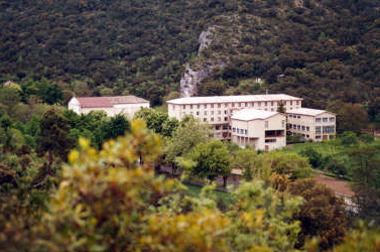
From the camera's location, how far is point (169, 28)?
6919cm

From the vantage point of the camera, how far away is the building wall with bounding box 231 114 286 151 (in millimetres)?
37312

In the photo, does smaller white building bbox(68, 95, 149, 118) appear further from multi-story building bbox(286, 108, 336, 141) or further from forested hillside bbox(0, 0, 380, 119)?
multi-story building bbox(286, 108, 336, 141)

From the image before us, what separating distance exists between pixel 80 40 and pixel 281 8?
83.4 feet

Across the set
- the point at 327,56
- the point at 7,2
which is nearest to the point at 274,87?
the point at 327,56

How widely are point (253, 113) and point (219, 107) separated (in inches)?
140

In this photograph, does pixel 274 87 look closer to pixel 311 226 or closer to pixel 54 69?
pixel 54 69

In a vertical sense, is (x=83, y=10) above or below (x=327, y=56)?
above

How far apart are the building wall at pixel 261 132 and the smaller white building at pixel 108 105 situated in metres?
10.5

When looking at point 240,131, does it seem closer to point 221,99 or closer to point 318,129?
point 221,99

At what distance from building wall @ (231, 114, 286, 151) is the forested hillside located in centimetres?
969

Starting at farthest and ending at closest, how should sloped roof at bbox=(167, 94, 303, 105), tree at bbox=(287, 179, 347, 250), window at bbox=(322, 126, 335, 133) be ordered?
1. sloped roof at bbox=(167, 94, 303, 105)
2. window at bbox=(322, 126, 335, 133)
3. tree at bbox=(287, 179, 347, 250)

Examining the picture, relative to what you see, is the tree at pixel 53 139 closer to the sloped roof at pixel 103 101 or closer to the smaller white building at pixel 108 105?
the smaller white building at pixel 108 105

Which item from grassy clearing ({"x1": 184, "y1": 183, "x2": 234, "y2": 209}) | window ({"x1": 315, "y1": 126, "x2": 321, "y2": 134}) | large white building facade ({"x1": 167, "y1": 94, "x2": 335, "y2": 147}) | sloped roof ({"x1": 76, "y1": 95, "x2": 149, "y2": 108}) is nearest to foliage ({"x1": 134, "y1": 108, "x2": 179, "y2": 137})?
large white building facade ({"x1": 167, "y1": 94, "x2": 335, "y2": 147})

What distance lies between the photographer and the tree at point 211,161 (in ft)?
94.5
